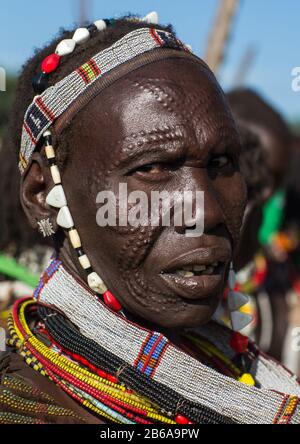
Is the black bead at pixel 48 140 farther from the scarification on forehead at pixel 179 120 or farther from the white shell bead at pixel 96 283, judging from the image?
the white shell bead at pixel 96 283

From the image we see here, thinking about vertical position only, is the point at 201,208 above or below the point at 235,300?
above

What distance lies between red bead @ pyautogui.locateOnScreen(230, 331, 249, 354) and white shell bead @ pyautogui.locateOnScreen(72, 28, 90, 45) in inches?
48.0

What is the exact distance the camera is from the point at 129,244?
2207 mm

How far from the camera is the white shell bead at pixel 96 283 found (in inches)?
90.5

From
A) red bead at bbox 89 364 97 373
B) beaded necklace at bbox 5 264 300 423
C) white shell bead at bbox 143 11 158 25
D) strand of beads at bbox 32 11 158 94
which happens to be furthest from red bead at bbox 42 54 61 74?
red bead at bbox 89 364 97 373

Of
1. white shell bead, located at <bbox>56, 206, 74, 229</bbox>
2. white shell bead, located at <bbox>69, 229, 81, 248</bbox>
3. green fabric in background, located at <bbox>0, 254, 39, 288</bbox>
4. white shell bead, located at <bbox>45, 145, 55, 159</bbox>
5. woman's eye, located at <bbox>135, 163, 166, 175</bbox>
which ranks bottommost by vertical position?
green fabric in background, located at <bbox>0, 254, 39, 288</bbox>

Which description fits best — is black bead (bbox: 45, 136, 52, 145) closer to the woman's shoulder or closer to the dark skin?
the dark skin

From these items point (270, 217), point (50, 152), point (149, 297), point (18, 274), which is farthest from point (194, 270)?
point (270, 217)

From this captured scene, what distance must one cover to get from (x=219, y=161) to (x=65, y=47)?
2.12 ft

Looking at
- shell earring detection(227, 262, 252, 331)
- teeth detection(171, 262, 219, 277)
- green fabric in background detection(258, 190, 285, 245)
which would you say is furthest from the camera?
green fabric in background detection(258, 190, 285, 245)

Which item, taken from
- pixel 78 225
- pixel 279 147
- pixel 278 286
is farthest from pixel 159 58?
pixel 278 286

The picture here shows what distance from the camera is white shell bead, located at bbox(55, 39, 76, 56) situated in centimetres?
237

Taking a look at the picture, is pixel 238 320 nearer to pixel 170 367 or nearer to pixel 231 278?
pixel 231 278
